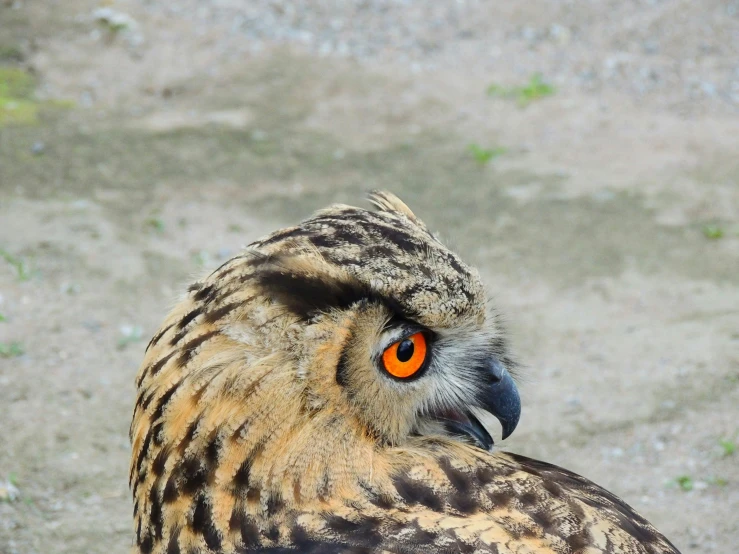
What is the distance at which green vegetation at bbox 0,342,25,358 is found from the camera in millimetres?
4020

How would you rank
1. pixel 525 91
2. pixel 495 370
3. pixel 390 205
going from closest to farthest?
pixel 495 370 → pixel 390 205 → pixel 525 91

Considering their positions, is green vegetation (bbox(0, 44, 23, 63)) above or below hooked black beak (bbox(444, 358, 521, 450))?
above

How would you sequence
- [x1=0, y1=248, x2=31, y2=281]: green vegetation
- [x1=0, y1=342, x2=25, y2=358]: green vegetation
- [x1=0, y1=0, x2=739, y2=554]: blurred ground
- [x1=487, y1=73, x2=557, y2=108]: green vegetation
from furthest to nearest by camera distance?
[x1=487, y1=73, x2=557, y2=108]: green vegetation
[x1=0, y1=248, x2=31, y2=281]: green vegetation
[x1=0, y1=342, x2=25, y2=358]: green vegetation
[x1=0, y1=0, x2=739, y2=554]: blurred ground

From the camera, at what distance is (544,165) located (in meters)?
6.23

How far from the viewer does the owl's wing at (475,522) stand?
1.72 meters

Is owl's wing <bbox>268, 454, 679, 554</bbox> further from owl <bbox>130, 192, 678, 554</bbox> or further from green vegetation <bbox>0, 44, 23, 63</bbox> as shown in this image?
green vegetation <bbox>0, 44, 23, 63</bbox>

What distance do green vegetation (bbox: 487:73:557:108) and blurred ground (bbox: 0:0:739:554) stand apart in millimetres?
50

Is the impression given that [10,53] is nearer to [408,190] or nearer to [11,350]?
[408,190]

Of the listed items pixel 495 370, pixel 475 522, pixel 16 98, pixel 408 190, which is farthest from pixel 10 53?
pixel 475 522

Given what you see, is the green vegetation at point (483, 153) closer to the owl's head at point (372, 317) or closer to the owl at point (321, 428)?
the owl's head at point (372, 317)

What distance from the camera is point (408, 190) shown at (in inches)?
231

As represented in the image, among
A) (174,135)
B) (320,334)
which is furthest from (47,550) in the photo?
(174,135)

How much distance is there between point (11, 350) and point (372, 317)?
2772 millimetres

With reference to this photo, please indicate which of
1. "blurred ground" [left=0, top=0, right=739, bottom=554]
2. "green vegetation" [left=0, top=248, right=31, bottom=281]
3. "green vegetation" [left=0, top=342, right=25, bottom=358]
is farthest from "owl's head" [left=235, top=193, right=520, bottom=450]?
"green vegetation" [left=0, top=248, right=31, bottom=281]
